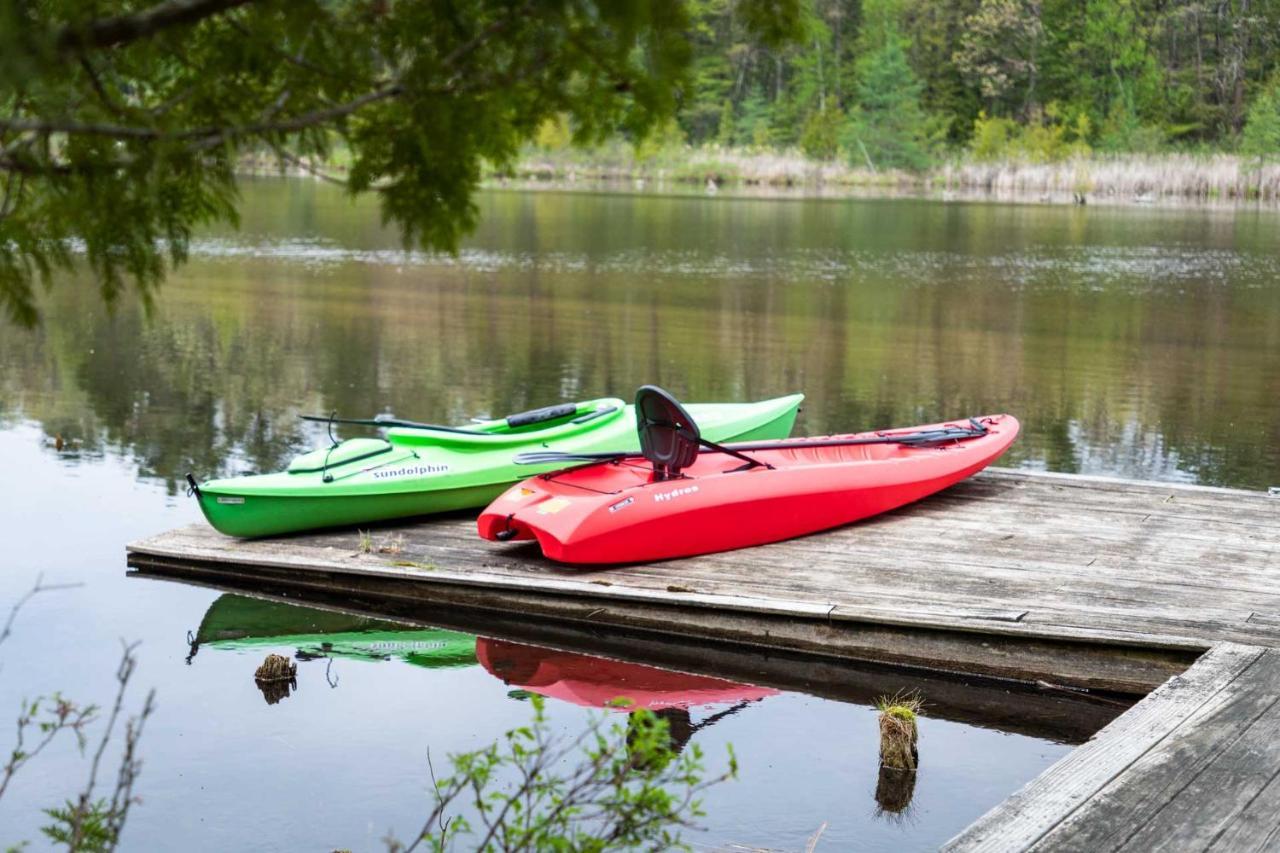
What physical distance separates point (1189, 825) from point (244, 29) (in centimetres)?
305

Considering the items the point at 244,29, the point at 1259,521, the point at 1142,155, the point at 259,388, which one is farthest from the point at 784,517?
the point at 1142,155

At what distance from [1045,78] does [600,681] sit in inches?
2044

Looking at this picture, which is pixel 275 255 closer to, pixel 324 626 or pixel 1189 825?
pixel 324 626

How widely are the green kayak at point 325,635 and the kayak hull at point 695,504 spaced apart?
60 centimetres

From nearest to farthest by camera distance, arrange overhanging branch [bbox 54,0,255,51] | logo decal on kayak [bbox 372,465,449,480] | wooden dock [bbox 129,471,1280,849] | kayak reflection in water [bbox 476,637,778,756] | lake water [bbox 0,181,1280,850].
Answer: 1. overhanging branch [bbox 54,0,255,51]
2. wooden dock [bbox 129,471,1280,849]
3. lake water [bbox 0,181,1280,850]
4. kayak reflection in water [bbox 476,637,778,756]
5. logo decal on kayak [bbox 372,465,449,480]

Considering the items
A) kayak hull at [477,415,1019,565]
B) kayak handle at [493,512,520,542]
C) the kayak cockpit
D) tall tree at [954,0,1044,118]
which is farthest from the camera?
tall tree at [954,0,1044,118]

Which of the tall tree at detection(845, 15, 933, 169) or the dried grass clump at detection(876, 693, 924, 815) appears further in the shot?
the tall tree at detection(845, 15, 933, 169)

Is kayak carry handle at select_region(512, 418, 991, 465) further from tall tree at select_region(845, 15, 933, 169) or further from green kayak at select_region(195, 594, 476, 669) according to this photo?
tall tree at select_region(845, 15, 933, 169)

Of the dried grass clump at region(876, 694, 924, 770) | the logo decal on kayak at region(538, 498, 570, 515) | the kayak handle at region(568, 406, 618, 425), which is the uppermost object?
the kayak handle at region(568, 406, 618, 425)

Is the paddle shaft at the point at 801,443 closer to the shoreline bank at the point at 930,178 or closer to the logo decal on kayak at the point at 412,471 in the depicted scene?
the logo decal on kayak at the point at 412,471

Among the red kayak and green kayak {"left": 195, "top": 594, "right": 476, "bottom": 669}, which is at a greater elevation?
the red kayak

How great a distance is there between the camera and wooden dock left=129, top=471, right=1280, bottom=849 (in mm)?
5230

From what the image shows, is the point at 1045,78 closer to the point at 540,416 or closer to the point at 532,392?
the point at 532,392

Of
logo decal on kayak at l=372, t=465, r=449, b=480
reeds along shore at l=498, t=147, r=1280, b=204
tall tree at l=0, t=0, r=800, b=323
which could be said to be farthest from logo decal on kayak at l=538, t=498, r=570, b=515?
reeds along shore at l=498, t=147, r=1280, b=204
